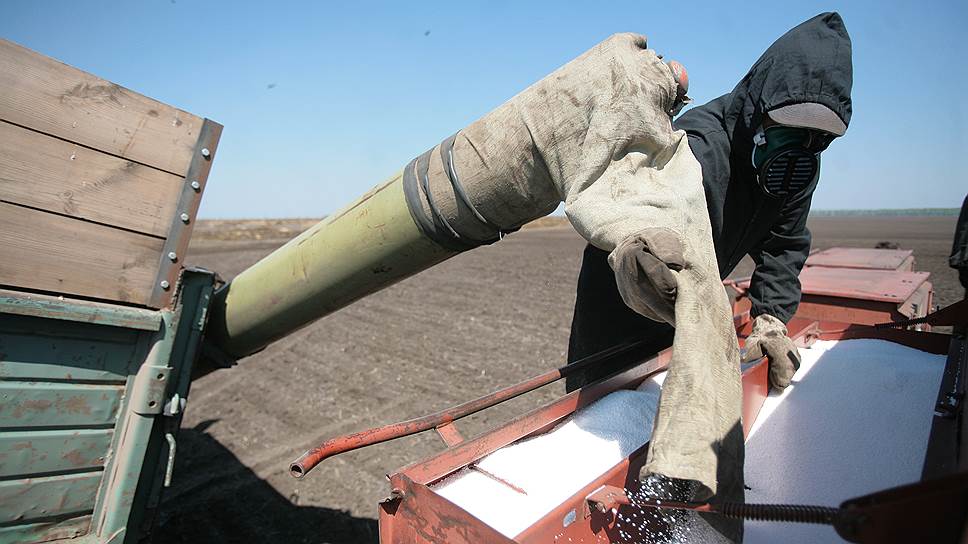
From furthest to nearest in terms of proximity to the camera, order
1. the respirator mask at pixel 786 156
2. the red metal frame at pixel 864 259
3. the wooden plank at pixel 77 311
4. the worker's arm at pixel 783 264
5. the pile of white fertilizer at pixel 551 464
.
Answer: the red metal frame at pixel 864 259, the worker's arm at pixel 783 264, the respirator mask at pixel 786 156, the wooden plank at pixel 77 311, the pile of white fertilizer at pixel 551 464

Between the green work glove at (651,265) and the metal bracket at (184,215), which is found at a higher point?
the green work glove at (651,265)

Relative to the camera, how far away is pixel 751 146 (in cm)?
221

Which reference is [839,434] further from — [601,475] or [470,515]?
[470,515]

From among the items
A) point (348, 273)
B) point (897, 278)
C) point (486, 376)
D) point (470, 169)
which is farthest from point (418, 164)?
point (897, 278)

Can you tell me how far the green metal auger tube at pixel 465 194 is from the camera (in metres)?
1.44

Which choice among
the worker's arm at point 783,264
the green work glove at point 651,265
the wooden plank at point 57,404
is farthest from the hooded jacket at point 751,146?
the wooden plank at point 57,404

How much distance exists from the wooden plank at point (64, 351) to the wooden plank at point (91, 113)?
0.62m

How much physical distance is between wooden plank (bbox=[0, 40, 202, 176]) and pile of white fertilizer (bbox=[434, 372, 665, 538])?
1.59 meters

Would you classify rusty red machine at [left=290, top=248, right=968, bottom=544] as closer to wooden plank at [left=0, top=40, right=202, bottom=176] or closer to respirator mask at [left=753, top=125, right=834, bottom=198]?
respirator mask at [left=753, top=125, right=834, bottom=198]

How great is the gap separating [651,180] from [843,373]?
52.2 inches

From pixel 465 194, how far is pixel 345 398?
12.9 feet

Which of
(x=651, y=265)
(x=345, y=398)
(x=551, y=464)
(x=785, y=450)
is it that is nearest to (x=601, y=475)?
(x=551, y=464)

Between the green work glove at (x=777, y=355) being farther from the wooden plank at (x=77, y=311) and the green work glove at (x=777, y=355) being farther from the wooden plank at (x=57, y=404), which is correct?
the wooden plank at (x=57, y=404)

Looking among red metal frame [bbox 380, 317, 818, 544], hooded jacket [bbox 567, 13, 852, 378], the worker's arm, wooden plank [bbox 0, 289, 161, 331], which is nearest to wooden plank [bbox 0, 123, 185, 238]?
wooden plank [bbox 0, 289, 161, 331]
